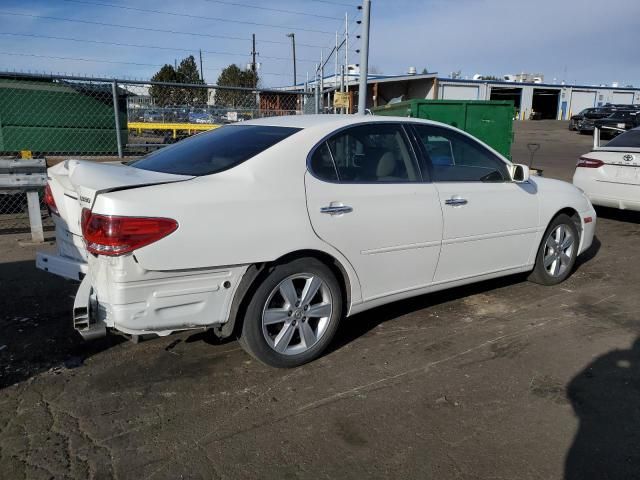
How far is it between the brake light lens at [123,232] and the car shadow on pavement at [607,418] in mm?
2342

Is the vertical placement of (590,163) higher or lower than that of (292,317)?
higher

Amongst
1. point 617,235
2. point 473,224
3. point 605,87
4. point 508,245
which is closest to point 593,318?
point 508,245

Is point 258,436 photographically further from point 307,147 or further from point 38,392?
point 307,147

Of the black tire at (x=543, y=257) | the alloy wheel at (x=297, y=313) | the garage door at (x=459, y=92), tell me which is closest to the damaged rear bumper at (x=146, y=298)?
the alloy wheel at (x=297, y=313)

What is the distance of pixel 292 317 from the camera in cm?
346

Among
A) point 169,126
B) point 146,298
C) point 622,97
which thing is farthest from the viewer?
point 622,97

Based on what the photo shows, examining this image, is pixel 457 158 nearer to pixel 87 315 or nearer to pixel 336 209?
pixel 336 209

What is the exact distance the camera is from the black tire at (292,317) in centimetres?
329

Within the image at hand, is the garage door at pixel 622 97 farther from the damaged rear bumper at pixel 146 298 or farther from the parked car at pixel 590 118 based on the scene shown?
the damaged rear bumper at pixel 146 298

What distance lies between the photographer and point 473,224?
14.0 ft

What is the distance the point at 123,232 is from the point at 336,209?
1.33m

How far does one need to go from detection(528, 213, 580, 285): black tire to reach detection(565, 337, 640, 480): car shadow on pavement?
1.35 meters

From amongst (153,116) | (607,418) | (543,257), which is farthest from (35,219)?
(607,418)

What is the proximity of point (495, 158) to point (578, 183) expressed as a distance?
4.40 m
